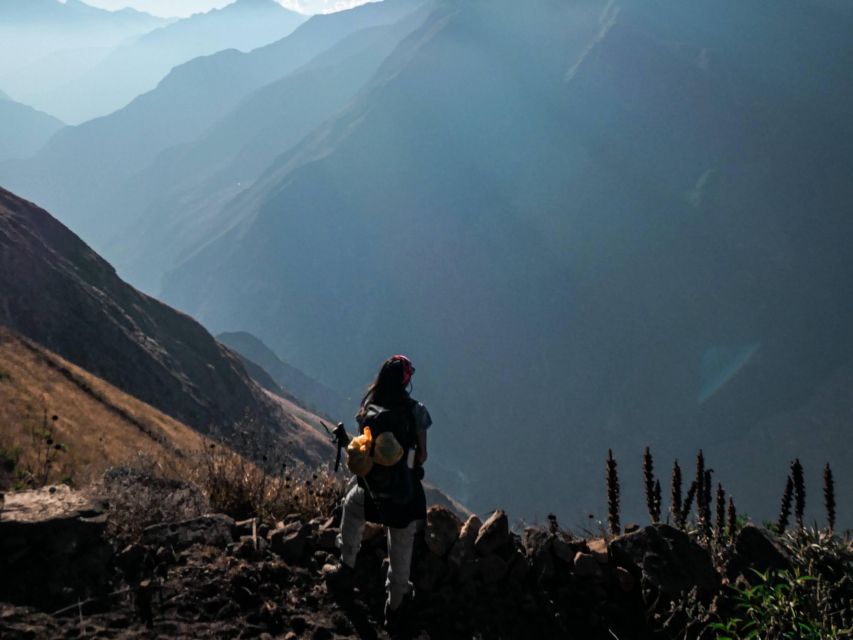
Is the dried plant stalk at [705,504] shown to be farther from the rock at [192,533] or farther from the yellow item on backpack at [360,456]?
the rock at [192,533]

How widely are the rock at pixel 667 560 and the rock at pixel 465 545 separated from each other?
974mm

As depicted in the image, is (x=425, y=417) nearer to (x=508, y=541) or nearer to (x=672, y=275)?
(x=508, y=541)

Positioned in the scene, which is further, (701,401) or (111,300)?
(701,401)

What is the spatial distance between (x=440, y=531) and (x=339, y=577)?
784 mm

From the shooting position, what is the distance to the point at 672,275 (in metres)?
186

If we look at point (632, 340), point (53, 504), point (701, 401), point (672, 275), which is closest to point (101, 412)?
point (53, 504)

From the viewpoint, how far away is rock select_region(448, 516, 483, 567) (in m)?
4.75

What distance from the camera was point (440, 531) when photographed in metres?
4.91

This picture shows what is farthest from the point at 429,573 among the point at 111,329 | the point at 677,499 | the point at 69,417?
the point at 111,329

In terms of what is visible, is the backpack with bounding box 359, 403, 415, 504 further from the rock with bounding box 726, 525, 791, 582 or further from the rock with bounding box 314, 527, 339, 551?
the rock with bounding box 726, 525, 791, 582

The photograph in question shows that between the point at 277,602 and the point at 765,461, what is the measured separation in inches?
5958

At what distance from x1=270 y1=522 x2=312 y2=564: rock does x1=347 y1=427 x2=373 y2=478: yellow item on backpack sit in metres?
0.85

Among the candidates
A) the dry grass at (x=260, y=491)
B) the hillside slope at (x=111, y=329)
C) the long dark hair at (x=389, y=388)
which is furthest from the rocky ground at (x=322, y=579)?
the hillside slope at (x=111, y=329)

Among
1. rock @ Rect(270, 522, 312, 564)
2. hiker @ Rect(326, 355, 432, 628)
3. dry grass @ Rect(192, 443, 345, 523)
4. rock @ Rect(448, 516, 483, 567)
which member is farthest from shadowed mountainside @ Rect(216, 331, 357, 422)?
hiker @ Rect(326, 355, 432, 628)
